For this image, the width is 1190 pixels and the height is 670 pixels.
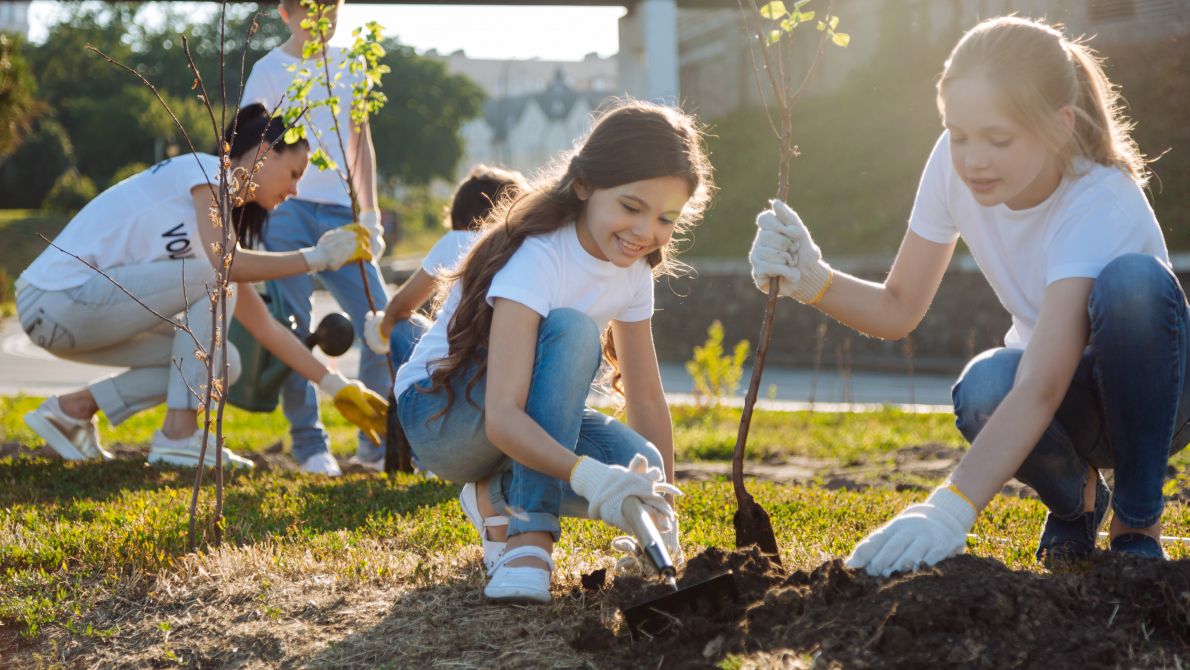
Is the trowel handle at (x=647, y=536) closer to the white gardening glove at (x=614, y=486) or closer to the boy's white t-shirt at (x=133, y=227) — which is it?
the white gardening glove at (x=614, y=486)

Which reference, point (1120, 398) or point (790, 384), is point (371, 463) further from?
point (790, 384)

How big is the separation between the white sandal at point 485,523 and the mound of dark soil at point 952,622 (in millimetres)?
561

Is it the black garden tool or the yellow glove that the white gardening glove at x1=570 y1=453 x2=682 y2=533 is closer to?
the black garden tool

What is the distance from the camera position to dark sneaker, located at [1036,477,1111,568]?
2798 mm

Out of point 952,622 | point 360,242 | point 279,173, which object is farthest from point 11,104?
point 952,622

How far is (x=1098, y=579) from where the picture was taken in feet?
7.16

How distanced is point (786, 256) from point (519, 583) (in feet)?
3.11

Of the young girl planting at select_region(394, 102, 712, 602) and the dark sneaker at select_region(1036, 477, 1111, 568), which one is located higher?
the young girl planting at select_region(394, 102, 712, 602)

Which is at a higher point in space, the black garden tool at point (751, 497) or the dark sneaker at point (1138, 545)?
the black garden tool at point (751, 497)

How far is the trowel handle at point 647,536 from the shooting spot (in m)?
2.28

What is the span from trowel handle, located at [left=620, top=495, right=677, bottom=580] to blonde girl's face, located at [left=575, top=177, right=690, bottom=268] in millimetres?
645

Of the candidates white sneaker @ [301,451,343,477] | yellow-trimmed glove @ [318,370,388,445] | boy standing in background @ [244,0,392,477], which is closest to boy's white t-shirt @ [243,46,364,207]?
boy standing in background @ [244,0,392,477]

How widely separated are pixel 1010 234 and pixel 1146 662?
111 cm

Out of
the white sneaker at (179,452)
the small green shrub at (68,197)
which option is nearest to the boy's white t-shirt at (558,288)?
the white sneaker at (179,452)
